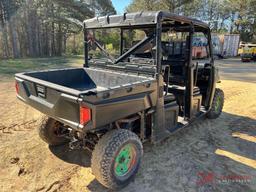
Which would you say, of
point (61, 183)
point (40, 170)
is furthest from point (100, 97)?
point (40, 170)

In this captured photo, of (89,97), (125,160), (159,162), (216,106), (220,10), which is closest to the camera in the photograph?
(89,97)

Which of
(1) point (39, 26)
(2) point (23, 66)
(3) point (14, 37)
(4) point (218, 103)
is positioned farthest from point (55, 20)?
(4) point (218, 103)

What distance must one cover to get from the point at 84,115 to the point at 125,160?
91cm

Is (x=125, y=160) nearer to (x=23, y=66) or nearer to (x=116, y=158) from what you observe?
(x=116, y=158)

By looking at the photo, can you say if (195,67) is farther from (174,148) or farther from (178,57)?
(174,148)

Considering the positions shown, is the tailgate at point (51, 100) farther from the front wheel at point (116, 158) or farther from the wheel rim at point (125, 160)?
the wheel rim at point (125, 160)

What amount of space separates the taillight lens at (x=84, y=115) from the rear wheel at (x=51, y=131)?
137 cm

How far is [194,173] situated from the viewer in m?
2.99

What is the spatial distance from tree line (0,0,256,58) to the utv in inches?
211

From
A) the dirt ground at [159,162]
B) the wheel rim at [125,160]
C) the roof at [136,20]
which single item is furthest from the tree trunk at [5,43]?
the wheel rim at [125,160]

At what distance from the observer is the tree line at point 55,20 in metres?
14.5

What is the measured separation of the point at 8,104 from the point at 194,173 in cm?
462

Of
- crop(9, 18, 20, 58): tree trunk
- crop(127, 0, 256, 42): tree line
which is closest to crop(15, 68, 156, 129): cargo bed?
crop(9, 18, 20, 58): tree trunk

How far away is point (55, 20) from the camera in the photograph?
17266 millimetres
